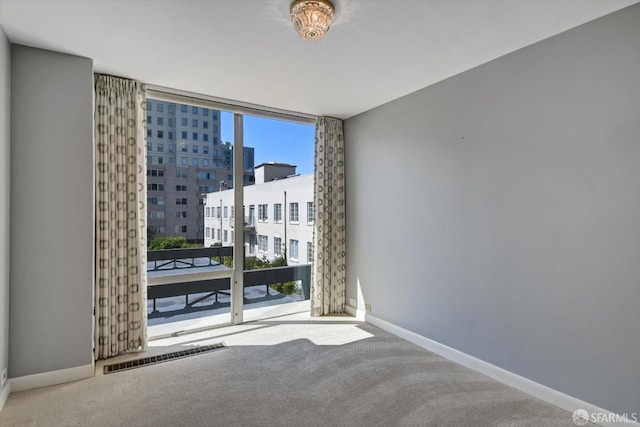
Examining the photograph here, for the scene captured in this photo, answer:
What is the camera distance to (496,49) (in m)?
2.44

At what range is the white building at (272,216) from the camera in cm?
374

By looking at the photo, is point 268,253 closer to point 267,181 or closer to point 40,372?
point 267,181

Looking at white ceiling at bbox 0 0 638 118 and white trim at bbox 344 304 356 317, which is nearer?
white ceiling at bbox 0 0 638 118

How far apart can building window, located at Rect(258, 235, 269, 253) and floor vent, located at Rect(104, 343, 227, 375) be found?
3.84 feet

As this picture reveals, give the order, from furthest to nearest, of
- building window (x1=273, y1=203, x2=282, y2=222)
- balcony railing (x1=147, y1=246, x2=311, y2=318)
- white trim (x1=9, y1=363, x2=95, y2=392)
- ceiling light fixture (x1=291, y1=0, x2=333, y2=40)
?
1. building window (x1=273, y1=203, x2=282, y2=222)
2. balcony railing (x1=147, y1=246, x2=311, y2=318)
3. white trim (x1=9, y1=363, x2=95, y2=392)
4. ceiling light fixture (x1=291, y1=0, x2=333, y2=40)

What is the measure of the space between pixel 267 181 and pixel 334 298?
69.0 inches

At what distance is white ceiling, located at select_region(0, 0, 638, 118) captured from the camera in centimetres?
194

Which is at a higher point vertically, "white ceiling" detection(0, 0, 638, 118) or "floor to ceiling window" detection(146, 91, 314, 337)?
"white ceiling" detection(0, 0, 638, 118)

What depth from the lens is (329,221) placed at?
4223 millimetres

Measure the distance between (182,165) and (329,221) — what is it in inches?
73.8

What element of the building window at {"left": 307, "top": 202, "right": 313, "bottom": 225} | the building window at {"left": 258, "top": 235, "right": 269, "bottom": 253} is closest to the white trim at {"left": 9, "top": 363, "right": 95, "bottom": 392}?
the building window at {"left": 258, "top": 235, "right": 269, "bottom": 253}

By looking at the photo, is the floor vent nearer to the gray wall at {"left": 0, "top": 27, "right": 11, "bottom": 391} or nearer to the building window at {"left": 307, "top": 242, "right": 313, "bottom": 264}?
the gray wall at {"left": 0, "top": 27, "right": 11, "bottom": 391}

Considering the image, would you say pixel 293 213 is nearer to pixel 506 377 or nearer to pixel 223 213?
pixel 223 213

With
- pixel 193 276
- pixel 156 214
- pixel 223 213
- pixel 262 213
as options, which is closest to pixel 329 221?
pixel 262 213
